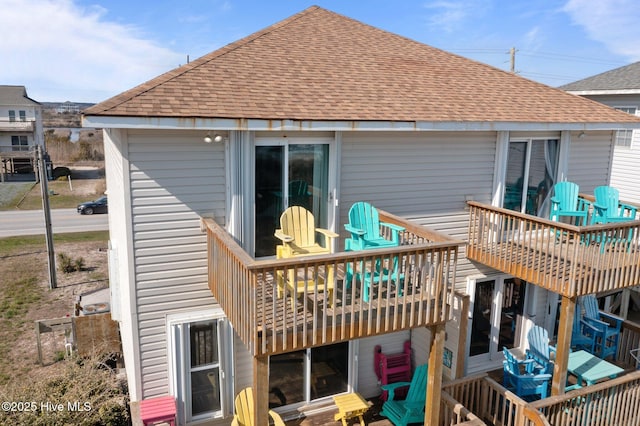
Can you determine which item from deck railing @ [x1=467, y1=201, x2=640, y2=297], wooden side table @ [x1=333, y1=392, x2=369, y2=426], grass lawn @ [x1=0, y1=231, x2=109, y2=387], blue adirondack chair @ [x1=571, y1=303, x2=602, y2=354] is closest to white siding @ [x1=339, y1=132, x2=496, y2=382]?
deck railing @ [x1=467, y1=201, x2=640, y2=297]

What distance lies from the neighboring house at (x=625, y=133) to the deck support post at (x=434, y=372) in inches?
545

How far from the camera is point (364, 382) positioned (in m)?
8.67

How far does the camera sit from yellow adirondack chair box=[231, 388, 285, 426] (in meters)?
6.70

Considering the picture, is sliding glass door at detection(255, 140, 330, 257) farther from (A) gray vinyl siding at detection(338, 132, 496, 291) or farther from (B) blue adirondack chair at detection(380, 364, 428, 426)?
(B) blue adirondack chair at detection(380, 364, 428, 426)

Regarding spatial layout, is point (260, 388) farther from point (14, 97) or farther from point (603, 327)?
point (14, 97)

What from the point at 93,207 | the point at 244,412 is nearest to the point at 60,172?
the point at 93,207

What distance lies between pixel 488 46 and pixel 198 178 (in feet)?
142

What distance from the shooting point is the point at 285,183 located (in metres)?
7.41

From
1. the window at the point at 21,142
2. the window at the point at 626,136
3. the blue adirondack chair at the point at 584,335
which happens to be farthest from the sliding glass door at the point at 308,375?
the window at the point at 21,142

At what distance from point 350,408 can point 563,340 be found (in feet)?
11.4

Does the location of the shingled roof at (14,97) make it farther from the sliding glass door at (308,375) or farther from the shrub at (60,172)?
the sliding glass door at (308,375)

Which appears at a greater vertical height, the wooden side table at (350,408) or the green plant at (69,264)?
the wooden side table at (350,408)

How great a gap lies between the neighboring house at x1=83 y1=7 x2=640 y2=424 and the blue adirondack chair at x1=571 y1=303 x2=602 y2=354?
1.97ft

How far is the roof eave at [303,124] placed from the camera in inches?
226
